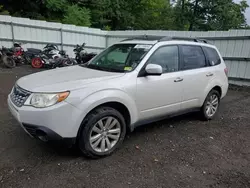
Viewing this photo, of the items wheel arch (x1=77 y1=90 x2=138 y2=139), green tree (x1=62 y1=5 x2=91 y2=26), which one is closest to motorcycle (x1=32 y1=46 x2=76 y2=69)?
green tree (x1=62 y1=5 x2=91 y2=26)

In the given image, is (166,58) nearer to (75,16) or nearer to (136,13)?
(75,16)

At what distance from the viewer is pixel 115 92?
3.18 m

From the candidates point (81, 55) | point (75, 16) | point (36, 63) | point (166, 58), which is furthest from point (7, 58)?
point (166, 58)

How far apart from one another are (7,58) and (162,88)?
8.57m

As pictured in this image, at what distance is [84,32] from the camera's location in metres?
13.0

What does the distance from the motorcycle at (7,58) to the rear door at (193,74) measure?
27.6 ft

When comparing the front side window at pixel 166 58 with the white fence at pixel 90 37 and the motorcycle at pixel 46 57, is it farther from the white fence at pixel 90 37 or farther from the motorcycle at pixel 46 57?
the motorcycle at pixel 46 57

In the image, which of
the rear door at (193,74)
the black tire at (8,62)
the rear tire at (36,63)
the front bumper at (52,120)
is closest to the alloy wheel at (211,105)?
the rear door at (193,74)

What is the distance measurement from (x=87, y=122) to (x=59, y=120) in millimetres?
376

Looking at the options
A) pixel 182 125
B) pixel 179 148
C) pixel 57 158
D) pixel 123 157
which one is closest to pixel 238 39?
pixel 182 125

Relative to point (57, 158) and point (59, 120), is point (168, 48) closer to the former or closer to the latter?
point (59, 120)

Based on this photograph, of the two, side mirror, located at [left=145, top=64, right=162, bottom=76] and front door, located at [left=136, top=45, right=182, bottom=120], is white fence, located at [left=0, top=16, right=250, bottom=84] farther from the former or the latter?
side mirror, located at [left=145, top=64, right=162, bottom=76]

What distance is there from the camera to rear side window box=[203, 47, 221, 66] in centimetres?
480

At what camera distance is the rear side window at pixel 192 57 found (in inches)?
167
